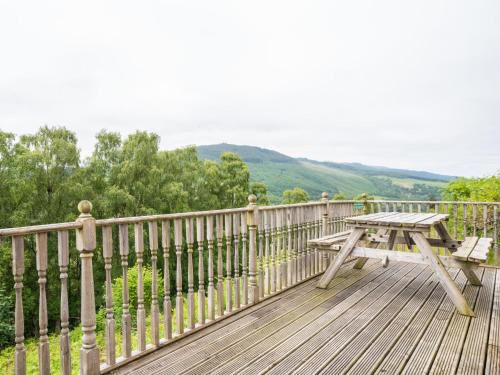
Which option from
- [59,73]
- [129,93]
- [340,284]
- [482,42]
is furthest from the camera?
[129,93]

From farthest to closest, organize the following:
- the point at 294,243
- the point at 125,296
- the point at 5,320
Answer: the point at 5,320, the point at 294,243, the point at 125,296

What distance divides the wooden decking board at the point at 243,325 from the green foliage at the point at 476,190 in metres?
8.92

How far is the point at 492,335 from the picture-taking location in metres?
2.62

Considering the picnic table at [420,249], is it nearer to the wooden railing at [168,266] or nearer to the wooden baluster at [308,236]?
A: the wooden baluster at [308,236]

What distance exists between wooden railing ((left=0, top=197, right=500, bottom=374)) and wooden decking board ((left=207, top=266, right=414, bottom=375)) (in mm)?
610

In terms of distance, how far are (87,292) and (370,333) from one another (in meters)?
2.25

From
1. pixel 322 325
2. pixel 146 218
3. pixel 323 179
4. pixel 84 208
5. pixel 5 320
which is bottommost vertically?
pixel 5 320

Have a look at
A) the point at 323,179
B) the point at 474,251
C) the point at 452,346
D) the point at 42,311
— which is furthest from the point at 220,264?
the point at 323,179

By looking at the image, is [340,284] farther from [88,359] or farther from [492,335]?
[88,359]

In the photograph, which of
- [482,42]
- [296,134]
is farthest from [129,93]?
[296,134]

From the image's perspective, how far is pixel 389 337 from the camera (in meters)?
2.60

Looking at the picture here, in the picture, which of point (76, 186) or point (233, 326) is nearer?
point (233, 326)

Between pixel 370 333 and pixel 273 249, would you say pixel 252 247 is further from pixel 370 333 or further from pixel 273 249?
pixel 370 333

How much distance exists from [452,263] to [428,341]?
1266mm
